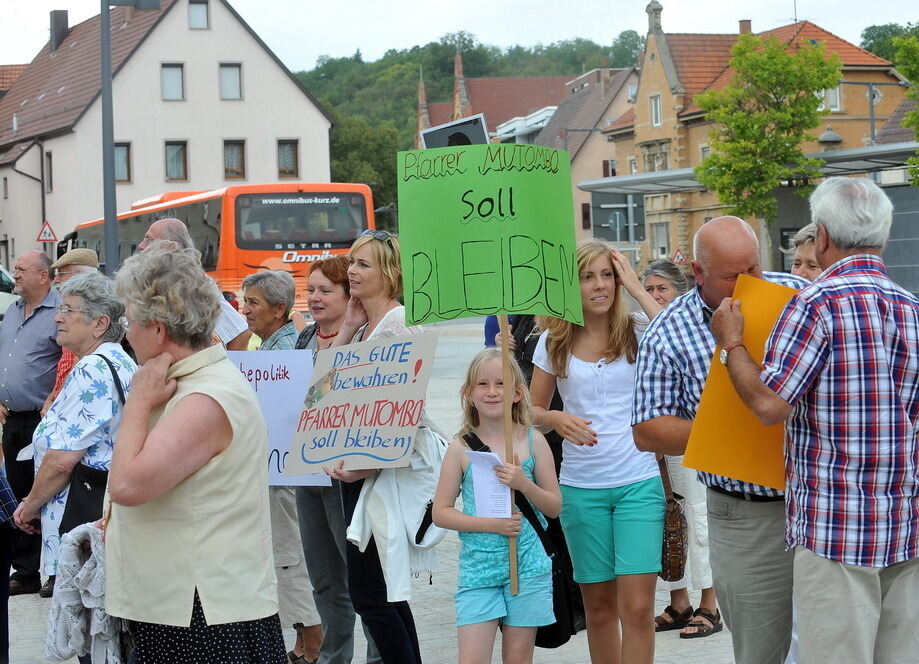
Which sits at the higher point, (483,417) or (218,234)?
(218,234)

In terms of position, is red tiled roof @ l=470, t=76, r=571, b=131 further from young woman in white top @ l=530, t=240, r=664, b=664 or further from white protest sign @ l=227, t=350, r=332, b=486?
young woman in white top @ l=530, t=240, r=664, b=664

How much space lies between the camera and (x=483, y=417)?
474 centimetres

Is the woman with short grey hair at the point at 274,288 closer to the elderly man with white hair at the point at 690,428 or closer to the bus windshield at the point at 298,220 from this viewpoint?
the elderly man with white hair at the point at 690,428

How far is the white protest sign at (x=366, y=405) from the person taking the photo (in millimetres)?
4695

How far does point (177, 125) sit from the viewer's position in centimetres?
5084

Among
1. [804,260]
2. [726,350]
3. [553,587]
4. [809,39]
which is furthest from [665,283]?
[809,39]

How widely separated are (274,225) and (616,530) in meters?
21.4

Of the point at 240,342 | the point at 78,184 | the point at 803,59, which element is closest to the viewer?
the point at 240,342

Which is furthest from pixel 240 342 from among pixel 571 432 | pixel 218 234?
pixel 218 234

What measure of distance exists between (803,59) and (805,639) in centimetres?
4430

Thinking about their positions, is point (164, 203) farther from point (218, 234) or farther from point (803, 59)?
point (803, 59)

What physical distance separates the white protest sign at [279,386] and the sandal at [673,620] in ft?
6.99

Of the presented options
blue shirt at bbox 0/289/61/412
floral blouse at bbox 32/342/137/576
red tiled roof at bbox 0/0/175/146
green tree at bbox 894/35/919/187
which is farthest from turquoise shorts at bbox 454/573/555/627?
red tiled roof at bbox 0/0/175/146

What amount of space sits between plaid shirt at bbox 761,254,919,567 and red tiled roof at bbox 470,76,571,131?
104996 mm
